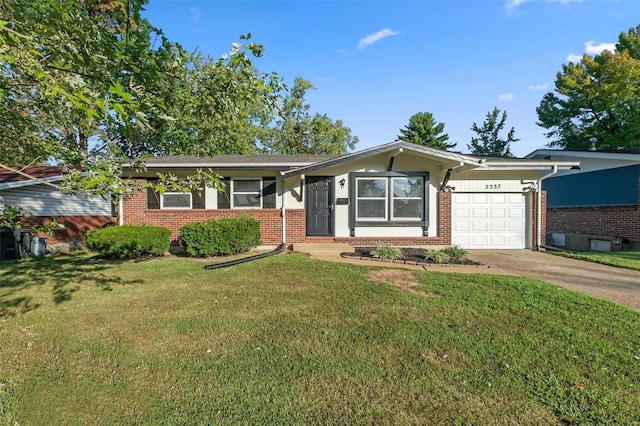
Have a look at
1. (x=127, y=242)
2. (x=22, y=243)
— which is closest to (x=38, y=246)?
(x=22, y=243)

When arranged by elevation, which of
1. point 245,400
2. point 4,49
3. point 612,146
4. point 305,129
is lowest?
point 245,400

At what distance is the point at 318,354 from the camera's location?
11.4 ft

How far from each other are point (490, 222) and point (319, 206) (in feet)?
18.2

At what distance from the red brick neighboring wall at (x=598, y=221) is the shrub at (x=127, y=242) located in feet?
50.8

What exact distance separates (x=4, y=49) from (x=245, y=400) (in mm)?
2901

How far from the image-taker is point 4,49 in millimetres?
2146

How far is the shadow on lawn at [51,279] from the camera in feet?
17.5

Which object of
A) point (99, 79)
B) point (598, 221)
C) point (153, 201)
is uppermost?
point (99, 79)

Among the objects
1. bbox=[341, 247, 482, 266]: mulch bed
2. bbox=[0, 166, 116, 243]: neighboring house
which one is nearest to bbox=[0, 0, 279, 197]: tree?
bbox=[341, 247, 482, 266]: mulch bed

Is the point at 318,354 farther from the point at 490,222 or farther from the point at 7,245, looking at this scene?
the point at 7,245

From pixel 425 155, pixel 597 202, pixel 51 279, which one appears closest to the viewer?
pixel 51 279

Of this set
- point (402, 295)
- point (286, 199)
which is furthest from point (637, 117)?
point (402, 295)

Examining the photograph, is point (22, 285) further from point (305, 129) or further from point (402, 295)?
point (305, 129)

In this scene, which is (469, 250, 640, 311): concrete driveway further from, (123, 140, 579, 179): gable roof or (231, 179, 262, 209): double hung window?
(231, 179, 262, 209): double hung window
